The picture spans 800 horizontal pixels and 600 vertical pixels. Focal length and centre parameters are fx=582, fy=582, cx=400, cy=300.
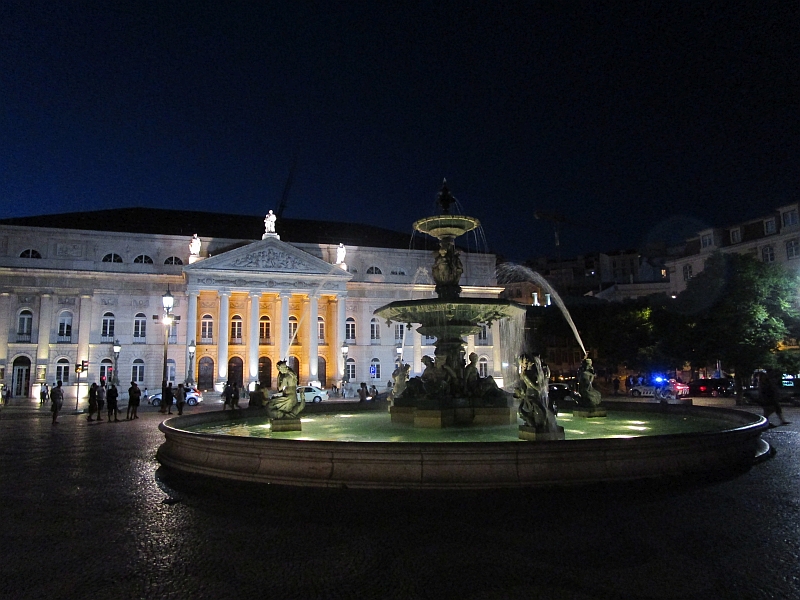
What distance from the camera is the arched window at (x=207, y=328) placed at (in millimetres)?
51906

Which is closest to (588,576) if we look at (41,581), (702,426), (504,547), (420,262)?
(504,547)

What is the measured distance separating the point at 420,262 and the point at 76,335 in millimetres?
31268

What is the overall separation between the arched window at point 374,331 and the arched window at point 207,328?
1456 centimetres

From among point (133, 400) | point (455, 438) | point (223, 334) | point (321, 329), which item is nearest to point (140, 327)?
point (223, 334)

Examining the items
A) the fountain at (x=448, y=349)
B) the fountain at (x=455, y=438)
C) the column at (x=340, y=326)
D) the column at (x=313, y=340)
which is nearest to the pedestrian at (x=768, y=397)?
the fountain at (x=455, y=438)

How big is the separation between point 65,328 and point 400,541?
5020 centimetres

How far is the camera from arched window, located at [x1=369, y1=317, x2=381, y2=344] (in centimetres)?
5597

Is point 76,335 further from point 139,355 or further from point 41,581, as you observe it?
point 41,581

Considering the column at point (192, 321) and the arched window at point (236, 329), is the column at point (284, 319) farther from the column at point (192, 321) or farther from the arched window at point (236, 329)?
the column at point (192, 321)

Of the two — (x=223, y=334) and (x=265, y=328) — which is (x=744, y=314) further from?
(x=265, y=328)

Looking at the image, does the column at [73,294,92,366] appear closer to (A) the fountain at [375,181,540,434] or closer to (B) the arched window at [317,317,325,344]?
(B) the arched window at [317,317,325,344]

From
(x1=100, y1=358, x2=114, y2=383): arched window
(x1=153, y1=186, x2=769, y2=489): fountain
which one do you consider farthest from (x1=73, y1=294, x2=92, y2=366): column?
(x1=153, y1=186, x2=769, y2=489): fountain

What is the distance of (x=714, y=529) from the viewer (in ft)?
19.5

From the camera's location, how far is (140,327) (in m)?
49.9
